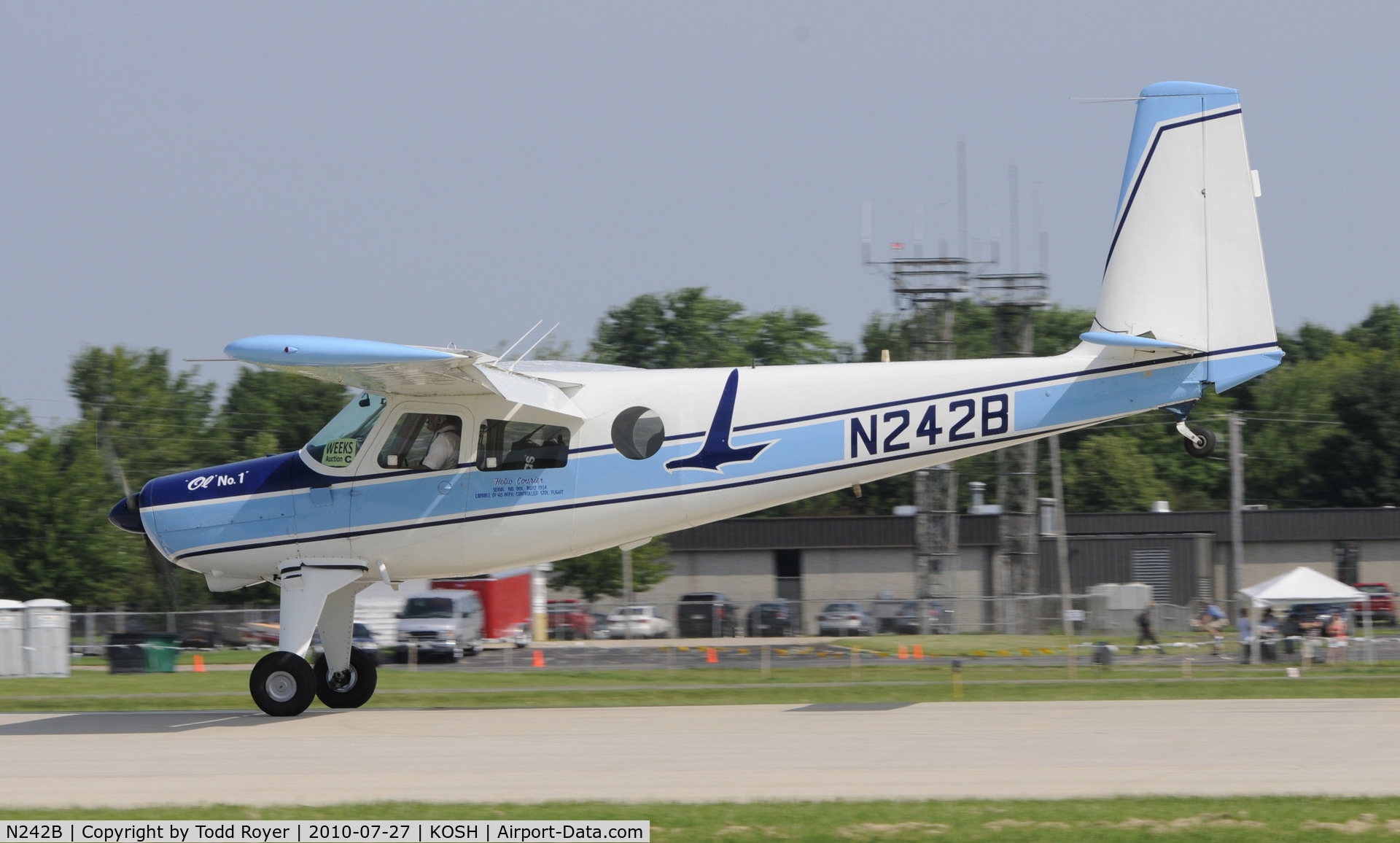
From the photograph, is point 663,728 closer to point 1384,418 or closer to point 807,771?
point 807,771

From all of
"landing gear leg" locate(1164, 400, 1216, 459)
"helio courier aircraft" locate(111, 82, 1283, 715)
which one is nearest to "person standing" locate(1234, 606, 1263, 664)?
"helio courier aircraft" locate(111, 82, 1283, 715)

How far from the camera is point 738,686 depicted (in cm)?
1938

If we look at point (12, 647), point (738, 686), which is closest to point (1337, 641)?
point (738, 686)

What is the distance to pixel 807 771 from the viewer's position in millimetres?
10992

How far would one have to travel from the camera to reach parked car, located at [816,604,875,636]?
1719 inches

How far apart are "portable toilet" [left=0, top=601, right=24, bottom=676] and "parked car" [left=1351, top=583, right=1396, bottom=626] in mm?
36612

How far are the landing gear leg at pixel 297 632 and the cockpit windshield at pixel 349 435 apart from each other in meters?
1.09

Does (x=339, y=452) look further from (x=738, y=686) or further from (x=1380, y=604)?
(x=1380, y=604)

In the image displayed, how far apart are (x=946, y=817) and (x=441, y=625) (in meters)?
24.3

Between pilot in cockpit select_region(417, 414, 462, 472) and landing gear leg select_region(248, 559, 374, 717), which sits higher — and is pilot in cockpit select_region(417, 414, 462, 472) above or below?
above

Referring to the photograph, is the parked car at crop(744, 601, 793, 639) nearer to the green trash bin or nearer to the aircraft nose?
the green trash bin

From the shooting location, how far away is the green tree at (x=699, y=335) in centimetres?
8181

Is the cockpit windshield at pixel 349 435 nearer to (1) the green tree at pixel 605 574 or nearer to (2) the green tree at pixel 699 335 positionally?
(1) the green tree at pixel 605 574

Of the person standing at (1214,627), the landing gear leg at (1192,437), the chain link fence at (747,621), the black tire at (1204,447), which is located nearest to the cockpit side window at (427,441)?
the landing gear leg at (1192,437)
